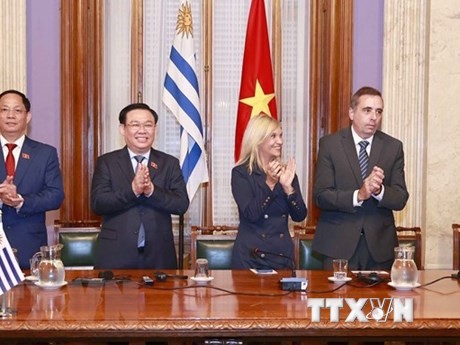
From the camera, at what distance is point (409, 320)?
2703 mm

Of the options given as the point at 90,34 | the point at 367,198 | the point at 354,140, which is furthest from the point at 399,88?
the point at 90,34

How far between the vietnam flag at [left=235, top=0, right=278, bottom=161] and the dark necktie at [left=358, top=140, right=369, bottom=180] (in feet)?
4.94

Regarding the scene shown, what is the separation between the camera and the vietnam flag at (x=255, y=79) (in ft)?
18.5

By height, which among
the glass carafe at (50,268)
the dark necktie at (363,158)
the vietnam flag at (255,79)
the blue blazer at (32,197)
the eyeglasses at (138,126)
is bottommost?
the glass carafe at (50,268)

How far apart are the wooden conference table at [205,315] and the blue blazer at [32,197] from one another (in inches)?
35.0

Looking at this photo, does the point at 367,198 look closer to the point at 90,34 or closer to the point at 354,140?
the point at 354,140

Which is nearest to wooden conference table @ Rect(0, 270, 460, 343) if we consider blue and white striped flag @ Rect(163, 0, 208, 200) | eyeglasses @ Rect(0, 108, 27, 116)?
eyeglasses @ Rect(0, 108, 27, 116)

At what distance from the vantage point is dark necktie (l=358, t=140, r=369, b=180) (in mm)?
4141

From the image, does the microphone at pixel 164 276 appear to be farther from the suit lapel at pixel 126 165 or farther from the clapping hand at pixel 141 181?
the suit lapel at pixel 126 165

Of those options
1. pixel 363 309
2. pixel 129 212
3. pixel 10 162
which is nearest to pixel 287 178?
pixel 129 212

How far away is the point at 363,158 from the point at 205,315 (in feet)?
5.74

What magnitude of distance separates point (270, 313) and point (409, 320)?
1.61 ft

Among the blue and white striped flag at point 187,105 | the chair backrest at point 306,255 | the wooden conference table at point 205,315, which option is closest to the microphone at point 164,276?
the wooden conference table at point 205,315

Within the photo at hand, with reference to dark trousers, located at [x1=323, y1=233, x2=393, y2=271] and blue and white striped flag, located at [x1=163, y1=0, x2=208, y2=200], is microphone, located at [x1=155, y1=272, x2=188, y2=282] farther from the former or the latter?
blue and white striped flag, located at [x1=163, y1=0, x2=208, y2=200]
